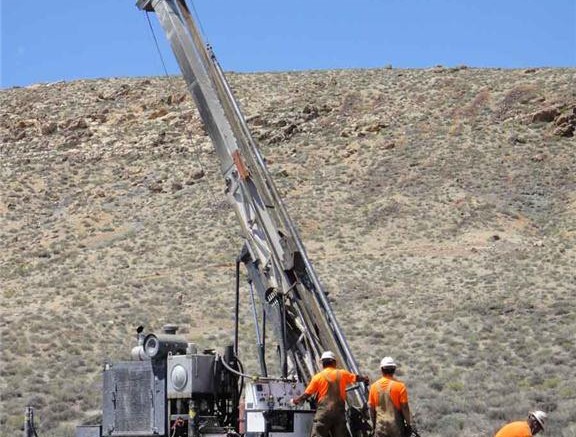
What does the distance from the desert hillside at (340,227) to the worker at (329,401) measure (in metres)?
9.03

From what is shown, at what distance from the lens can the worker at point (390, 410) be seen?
34.8ft

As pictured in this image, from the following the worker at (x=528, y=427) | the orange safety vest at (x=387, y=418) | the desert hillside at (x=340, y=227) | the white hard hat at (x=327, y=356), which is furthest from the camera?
the desert hillside at (x=340, y=227)

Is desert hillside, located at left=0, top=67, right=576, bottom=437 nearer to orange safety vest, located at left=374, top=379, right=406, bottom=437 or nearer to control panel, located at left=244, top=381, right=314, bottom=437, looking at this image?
control panel, located at left=244, top=381, right=314, bottom=437

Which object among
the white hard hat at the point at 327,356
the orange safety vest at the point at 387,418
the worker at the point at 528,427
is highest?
the white hard hat at the point at 327,356

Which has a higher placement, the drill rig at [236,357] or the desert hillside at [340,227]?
the desert hillside at [340,227]

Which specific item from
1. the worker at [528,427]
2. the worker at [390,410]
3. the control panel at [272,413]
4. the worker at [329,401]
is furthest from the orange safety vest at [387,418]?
the worker at [528,427]

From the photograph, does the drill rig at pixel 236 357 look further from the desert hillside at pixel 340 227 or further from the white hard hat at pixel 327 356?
the desert hillside at pixel 340 227

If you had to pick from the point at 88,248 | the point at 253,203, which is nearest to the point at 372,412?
the point at 253,203

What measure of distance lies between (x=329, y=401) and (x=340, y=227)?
3782 centimetres

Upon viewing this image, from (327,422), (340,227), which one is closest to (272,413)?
(327,422)

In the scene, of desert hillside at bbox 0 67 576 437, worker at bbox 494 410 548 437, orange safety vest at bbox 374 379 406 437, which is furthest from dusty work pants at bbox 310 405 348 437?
desert hillside at bbox 0 67 576 437

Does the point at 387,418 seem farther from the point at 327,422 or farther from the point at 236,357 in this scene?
the point at 236,357

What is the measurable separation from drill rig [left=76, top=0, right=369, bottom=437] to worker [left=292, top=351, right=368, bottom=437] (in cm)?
37

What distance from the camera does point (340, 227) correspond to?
4866 cm
